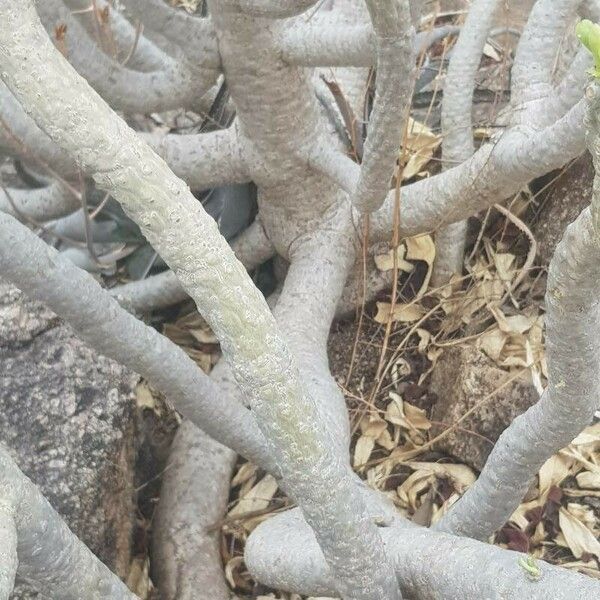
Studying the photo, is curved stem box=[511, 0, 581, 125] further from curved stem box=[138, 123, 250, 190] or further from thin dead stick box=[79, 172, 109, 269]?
thin dead stick box=[79, 172, 109, 269]

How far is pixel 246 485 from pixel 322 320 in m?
0.34

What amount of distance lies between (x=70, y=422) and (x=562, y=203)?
91 centimetres

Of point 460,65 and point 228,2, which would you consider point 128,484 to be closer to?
point 228,2

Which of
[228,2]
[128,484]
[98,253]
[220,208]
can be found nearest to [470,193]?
[228,2]

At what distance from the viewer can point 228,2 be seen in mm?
1115

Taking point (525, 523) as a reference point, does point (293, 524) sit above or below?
above

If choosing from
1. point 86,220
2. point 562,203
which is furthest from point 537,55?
point 86,220

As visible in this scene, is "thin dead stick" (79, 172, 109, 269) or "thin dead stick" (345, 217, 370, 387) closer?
"thin dead stick" (79, 172, 109, 269)

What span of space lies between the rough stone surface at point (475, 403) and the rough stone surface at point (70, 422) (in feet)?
1.69

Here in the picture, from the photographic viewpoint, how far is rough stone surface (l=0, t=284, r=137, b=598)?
1176mm

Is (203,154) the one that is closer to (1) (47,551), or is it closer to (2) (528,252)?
(2) (528,252)

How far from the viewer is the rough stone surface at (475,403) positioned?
1.35 metres


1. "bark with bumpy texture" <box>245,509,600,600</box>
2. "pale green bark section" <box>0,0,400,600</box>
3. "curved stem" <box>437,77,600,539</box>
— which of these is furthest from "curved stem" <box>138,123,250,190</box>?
"pale green bark section" <box>0,0,400,600</box>

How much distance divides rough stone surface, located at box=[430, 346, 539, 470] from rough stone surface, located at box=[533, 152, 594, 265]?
26 cm
